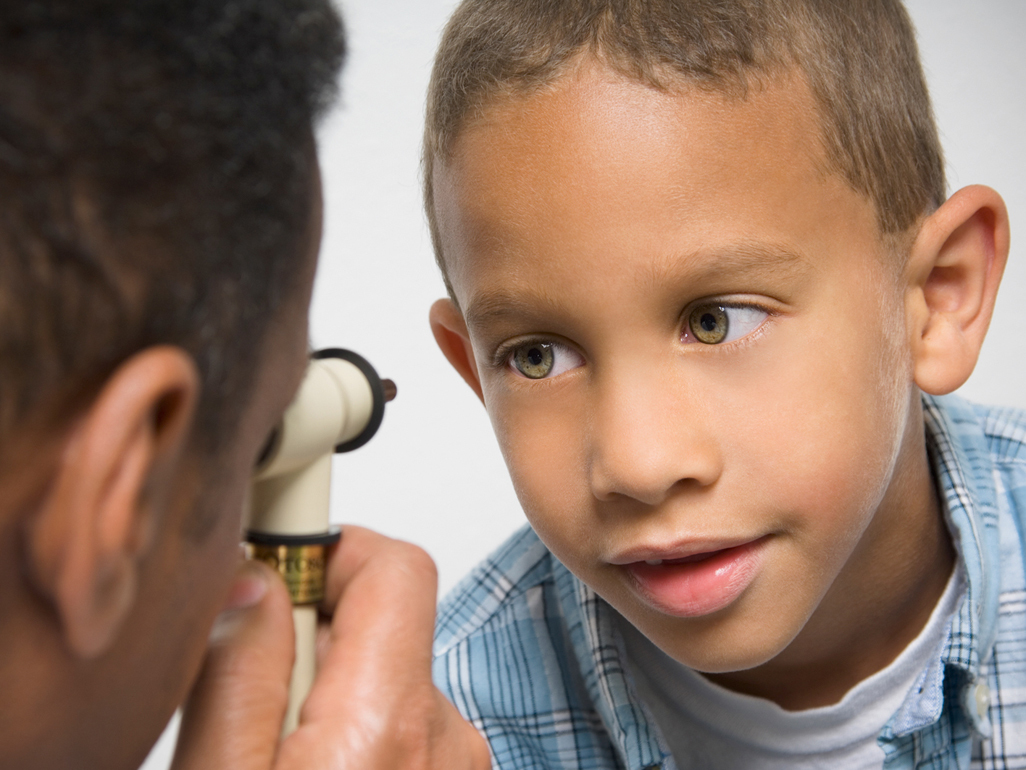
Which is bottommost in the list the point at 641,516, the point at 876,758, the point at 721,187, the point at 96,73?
the point at 876,758

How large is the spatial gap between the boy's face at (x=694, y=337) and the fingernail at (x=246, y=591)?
0.31 meters

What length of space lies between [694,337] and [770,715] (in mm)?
587

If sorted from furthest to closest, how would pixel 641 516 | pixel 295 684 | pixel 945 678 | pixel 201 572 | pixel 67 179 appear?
pixel 945 678
pixel 641 516
pixel 295 684
pixel 201 572
pixel 67 179

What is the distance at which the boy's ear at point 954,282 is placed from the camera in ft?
3.58

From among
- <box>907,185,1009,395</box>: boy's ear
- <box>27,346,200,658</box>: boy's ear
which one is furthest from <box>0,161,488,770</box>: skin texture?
<box>907,185,1009,395</box>: boy's ear

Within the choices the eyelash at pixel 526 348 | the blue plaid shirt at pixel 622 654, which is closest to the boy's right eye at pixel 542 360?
the eyelash at pixel 526 348

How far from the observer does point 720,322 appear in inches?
39.0

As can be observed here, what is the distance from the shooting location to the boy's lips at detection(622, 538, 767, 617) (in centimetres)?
100

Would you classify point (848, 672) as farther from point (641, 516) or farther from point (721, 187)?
point (721, 187)

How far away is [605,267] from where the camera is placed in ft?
3.10

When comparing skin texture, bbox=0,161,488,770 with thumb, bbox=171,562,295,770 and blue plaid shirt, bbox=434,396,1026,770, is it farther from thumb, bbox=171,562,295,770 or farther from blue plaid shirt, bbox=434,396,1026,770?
blue plaid shirt, bbox=434,396,1026,770

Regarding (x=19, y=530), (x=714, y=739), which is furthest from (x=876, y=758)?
(x=19, y=530)

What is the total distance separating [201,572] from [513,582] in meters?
0.90

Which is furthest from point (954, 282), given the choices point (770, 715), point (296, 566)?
point (296, 566)
